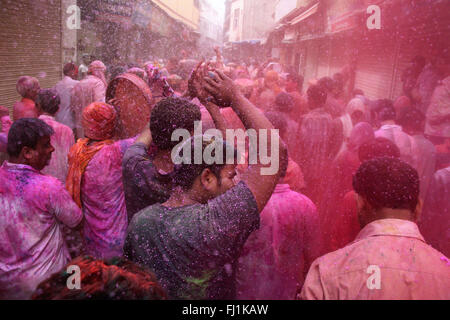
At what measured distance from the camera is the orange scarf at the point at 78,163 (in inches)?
105

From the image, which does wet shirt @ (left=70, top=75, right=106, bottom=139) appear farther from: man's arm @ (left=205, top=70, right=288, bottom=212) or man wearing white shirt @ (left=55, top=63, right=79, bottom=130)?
man's arm @ (left=205, top=70, right=288, bottom=212)

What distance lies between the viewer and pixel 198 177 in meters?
1.54

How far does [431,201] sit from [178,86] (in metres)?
3.57

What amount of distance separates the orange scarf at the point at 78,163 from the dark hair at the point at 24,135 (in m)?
0.46

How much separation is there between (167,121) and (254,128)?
0.77m

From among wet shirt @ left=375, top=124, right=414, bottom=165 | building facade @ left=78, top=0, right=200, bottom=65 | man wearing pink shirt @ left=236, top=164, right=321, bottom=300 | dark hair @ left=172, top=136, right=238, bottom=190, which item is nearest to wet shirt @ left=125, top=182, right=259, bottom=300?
dark hair @ left=172, top=136, right=238, bottom=190

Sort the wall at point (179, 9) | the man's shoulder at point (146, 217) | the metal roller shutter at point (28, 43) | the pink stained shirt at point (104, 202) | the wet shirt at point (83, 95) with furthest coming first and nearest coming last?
the wall at point (179, 9)
the metal roller shutter at point (28, 43)
the wet shirt at point (83, 95)
the pink stained shirt at point (104, 202)
the man's shoulder at point (146, 217)

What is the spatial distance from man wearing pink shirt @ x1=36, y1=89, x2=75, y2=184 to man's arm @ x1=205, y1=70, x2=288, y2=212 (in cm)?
249

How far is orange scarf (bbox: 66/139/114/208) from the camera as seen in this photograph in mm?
2660

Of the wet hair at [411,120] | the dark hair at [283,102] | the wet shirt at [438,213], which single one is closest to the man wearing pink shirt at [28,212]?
the dark hair at [283,102]

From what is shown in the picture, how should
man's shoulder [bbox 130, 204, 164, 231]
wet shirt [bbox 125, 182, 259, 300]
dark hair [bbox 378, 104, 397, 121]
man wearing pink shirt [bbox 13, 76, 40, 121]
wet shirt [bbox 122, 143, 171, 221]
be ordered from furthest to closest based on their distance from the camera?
man wearing pink shirt [bbox 13, 76, 40, 121]
dark hair [bbox 378, 104, 397, 121]
wet shirt [bbox 122, 143, 171, 221]
man's shoulder [bbox 130, 204, 164, 231]
wet shirt [bbox 125, 182, 259, 300]

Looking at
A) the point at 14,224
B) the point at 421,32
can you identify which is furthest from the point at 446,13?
the point at 14,224

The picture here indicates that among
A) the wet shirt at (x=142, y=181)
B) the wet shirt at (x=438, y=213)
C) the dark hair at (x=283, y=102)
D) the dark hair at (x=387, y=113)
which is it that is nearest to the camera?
the wet shirt at (x=142, y=181)

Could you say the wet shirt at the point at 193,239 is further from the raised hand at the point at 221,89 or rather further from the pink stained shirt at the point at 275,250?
the pink stained shirt at the point at 275,250
